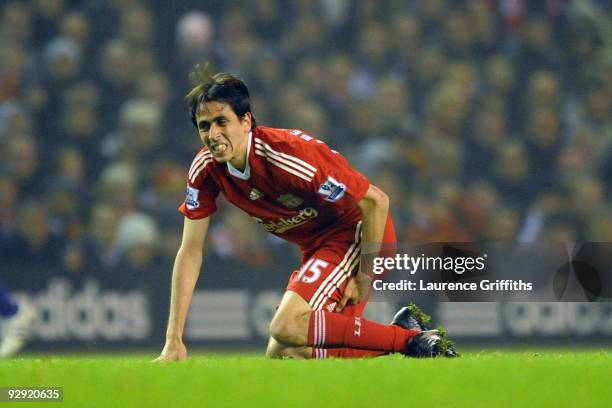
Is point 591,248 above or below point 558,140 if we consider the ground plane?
below

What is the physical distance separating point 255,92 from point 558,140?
2.92m

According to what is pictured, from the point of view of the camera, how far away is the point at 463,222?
10344 millimetres

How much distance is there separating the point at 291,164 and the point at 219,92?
514 millimetres

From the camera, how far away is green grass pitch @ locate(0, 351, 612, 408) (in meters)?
4.10

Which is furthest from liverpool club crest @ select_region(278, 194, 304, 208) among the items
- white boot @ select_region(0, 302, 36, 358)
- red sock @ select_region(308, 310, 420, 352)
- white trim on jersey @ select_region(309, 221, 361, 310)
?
white boot @ select_region(0, 302, 36, 358)

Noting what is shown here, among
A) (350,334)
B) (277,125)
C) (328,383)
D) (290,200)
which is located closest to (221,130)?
(290,200)

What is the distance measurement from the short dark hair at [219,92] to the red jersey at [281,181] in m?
0.17

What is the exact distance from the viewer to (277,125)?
10734 millimetres

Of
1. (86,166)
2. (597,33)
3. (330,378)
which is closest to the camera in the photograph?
(330,378)

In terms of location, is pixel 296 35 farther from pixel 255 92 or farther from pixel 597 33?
pixel 597 33

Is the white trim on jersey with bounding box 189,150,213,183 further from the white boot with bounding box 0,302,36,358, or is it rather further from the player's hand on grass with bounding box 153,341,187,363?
the white boot with bounding box 0,302,36,358

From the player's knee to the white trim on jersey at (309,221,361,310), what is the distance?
17 centimetres

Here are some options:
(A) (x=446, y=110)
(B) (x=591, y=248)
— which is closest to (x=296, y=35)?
(A) (x=446, y=110)

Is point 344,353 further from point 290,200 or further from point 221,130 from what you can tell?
point 221,130
